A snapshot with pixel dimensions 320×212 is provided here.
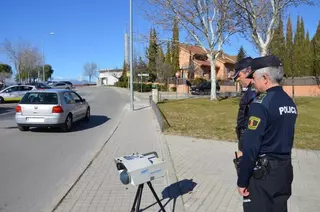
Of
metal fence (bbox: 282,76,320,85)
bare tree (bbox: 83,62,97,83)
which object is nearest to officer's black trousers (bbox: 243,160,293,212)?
metal fence (bbox: 282,76,320,85)

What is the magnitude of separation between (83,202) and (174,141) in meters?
5.03

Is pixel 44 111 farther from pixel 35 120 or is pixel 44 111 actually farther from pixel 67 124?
pixel 67 124

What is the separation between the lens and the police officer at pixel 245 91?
3.00m

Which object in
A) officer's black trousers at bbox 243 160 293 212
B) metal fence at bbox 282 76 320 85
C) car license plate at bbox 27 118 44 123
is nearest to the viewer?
officer's black trousers at bbox 243 160 293 212

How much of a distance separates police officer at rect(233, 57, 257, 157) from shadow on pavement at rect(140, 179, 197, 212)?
160cm

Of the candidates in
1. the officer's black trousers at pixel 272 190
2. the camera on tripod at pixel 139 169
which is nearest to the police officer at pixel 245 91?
the officer's black trousers at pixel 272 190

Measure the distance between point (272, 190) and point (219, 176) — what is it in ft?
11.1

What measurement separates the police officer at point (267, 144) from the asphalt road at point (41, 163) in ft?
10.1

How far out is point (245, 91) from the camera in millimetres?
3773

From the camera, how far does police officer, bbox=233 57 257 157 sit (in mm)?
2996

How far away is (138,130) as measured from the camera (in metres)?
12.1

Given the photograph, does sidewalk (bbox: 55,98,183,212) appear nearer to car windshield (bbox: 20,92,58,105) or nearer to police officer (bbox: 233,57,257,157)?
police officer (bbox: 233,57,257,157)

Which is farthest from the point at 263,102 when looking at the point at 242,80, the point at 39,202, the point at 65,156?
the point at 65,156

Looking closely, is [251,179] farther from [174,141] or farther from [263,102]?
[174,141]
